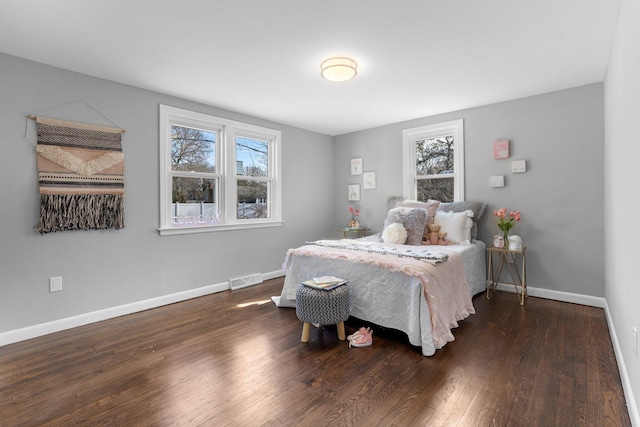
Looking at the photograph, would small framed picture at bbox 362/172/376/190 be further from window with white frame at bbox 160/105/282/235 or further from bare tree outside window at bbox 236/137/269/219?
bare tree outside window at bbox 236/137/269/219

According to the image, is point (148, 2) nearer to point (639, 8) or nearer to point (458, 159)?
point (639, 8)

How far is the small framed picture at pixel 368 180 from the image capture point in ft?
16.6

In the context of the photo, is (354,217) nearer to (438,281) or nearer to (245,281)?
(245,281)

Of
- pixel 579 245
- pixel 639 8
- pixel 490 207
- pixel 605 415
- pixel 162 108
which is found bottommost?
pixel 605 415

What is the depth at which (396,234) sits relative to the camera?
3492 mm

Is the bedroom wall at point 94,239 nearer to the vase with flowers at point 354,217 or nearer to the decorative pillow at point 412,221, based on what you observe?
the vase with flowers at point 354,217

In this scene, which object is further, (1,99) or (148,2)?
(1,99)

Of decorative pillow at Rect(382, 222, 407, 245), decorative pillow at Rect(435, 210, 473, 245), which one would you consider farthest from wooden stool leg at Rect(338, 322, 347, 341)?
decorative pillow at Rect(435, 210, 473, 245)

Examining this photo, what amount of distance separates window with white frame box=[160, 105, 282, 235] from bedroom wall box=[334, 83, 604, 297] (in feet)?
8.88

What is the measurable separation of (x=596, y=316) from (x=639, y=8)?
8.90 ft

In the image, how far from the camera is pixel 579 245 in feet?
10.9

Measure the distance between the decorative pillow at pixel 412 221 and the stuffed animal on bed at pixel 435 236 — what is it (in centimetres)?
12

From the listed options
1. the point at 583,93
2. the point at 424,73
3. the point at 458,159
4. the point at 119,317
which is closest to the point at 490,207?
the point at 458,159

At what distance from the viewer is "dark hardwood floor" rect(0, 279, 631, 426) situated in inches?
63.9
